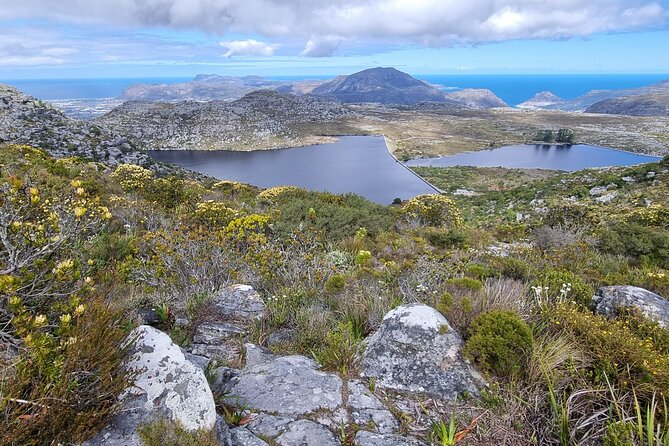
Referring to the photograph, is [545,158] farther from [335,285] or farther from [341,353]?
[341,353]

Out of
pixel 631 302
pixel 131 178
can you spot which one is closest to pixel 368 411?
pixel 631 302

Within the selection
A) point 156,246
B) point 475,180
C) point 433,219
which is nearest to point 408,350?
point 156,246

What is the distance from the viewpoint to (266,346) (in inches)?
168

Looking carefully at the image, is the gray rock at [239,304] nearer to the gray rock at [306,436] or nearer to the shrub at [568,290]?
the gray rock at [306,436]

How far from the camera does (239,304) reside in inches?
191

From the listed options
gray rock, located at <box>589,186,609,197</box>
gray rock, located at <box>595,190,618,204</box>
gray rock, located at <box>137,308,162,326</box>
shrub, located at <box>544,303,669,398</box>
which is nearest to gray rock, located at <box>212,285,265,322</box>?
gray rock, located at <box>137,308,162,326</box>

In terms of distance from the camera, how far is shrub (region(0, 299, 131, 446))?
1.94 m

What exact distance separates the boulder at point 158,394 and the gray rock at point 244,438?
0.32 ft

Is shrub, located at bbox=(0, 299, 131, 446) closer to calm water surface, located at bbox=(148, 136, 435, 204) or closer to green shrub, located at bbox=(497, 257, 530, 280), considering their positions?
green shrub, located at bbox=(497, 257, 530, 280)

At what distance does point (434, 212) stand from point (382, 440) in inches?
551

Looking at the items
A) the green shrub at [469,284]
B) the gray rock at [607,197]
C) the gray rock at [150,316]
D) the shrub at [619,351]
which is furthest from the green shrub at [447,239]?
the gray rock at [607,197]

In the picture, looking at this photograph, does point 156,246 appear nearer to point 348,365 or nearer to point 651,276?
point 348,365

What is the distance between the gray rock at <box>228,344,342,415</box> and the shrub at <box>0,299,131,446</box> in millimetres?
1081

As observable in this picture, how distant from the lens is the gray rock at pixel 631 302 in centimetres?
439
